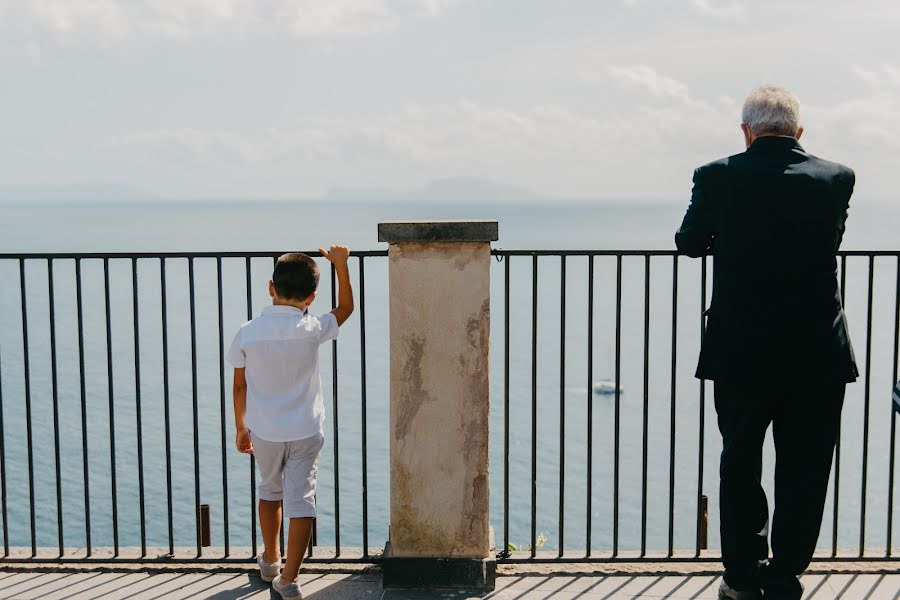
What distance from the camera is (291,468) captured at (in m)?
3.94

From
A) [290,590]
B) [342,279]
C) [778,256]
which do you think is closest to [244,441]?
[290,590]

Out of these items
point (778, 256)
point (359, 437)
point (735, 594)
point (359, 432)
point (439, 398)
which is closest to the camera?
point (778, 256)

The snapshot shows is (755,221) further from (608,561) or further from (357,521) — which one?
(357,521)

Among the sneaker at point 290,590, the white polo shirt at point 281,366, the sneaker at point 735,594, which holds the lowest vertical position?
the sneaker at point 290,590

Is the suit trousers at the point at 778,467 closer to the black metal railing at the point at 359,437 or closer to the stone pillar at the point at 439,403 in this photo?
the stone pillar at the point at 439,403

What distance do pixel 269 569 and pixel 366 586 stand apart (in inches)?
17.1

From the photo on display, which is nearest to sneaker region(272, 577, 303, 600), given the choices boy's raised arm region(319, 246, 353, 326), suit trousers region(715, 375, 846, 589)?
boy's raised arm region(319, 246, 353, 326)

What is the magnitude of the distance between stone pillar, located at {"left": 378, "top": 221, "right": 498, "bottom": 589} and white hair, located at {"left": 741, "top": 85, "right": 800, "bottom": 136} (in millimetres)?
1124

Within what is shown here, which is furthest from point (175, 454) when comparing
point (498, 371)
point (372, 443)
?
point (498, 371)

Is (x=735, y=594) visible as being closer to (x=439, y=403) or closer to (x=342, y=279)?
(x=439, y=403)

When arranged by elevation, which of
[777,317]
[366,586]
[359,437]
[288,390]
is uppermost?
[777,317]

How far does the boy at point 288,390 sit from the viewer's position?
12.5ft

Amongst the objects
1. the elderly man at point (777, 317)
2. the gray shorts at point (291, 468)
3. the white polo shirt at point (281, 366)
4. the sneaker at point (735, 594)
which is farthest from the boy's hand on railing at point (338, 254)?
the sneaker at point (735, 594)

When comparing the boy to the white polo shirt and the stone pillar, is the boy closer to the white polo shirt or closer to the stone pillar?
the white polo shirt
